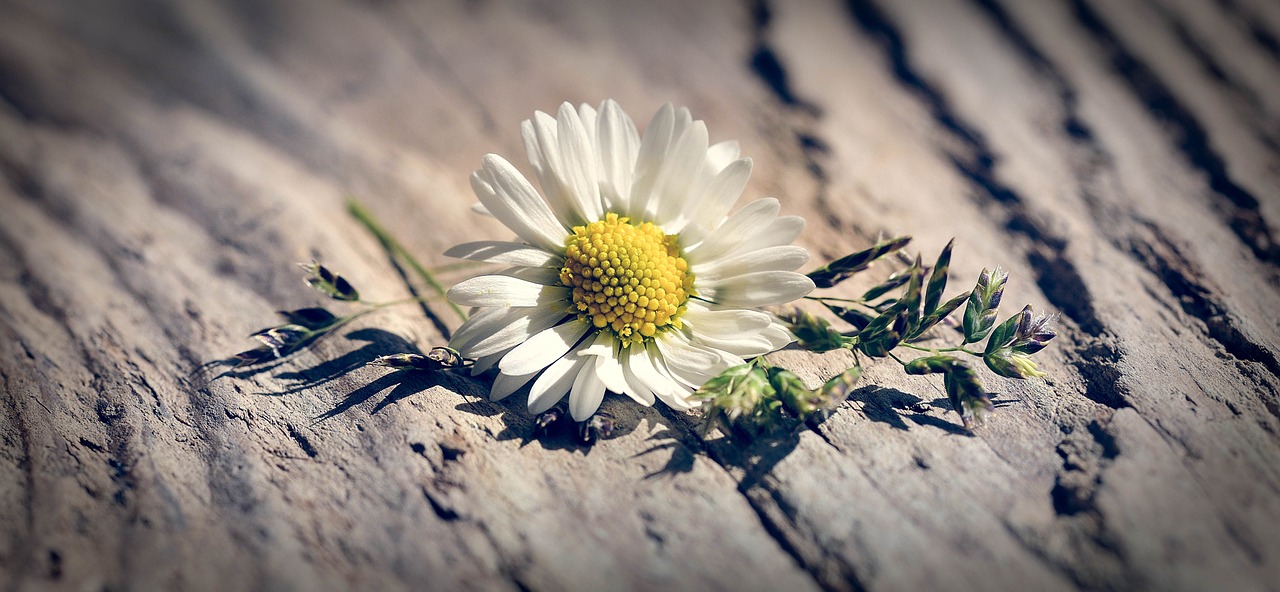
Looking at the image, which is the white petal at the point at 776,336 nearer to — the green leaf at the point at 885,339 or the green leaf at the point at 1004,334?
the green leaf at the point at 885,339

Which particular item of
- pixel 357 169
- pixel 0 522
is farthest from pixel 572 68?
pixel 0 522

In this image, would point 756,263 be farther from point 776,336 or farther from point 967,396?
point 967,396

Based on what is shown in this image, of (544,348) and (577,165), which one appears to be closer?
(544,348)

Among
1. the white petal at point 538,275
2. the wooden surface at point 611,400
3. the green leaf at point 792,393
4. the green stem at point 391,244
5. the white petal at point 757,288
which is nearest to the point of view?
the wooden surface at point 611,400

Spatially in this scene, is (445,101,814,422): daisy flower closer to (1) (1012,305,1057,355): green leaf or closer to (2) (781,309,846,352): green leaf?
(2) (781,309,846,352): green leaf

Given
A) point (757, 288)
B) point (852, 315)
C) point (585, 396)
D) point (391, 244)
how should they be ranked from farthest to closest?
point (391, 244) < point (852, 315) < point (757, 288) < point (585, 396)

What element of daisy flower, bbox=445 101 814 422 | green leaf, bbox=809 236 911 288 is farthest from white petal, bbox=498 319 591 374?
green leaf, bbox=809 236 911 288

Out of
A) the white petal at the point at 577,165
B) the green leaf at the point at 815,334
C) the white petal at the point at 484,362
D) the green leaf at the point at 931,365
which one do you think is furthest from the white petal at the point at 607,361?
the green leaf at the point at 931,365

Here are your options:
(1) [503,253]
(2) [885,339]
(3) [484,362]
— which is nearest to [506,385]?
(3) [484,362]
